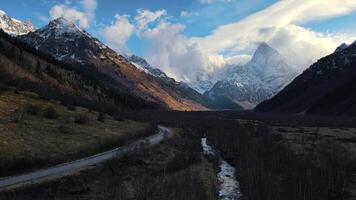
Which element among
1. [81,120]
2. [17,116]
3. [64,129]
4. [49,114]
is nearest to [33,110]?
[49,114]

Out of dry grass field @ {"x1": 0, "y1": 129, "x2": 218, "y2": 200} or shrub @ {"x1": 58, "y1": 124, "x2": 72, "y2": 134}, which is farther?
shrub @ {"x1": 58, "y1": 124, "x2": 72, "y2": 134}

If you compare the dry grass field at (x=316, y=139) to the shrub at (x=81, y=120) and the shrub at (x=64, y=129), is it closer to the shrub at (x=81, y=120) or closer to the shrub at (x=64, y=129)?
the shrub at (x=81, y=120)

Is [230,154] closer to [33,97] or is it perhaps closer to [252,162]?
[252,162]

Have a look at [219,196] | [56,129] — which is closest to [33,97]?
[56,129]

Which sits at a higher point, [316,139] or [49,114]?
[49,114]

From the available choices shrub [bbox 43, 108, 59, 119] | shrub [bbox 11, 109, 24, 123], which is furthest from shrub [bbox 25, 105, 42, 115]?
shrub [bbox 11, 109, 24, 123]

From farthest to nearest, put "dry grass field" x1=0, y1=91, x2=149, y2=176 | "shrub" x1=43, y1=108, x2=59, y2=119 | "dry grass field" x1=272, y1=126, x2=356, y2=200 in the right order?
"dry grass field" x1=272, y1=126, x2=356, y2=200 < "shrub" x1=43, y1=108, x2=59, y2=119 < "dry grass field" x1=0, y1=91, x2=149, y2=176

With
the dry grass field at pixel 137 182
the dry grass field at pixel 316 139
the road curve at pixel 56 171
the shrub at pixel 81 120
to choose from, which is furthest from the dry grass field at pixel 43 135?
the dry grass field at pixel 316 139

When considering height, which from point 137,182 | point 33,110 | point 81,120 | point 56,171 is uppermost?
point 33,110

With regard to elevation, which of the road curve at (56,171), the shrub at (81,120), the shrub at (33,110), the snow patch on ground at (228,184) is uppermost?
the shrub at (33,110)

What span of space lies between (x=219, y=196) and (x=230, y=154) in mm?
32919

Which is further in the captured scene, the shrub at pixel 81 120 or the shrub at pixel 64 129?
the shrub at pixel 81 120

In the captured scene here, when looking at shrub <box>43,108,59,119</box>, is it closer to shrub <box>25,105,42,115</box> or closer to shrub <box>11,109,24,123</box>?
shrub <box>25,105,42,115</box>

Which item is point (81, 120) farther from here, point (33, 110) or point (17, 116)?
point (17, 116)
